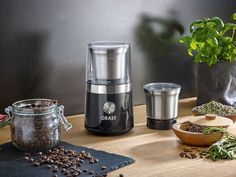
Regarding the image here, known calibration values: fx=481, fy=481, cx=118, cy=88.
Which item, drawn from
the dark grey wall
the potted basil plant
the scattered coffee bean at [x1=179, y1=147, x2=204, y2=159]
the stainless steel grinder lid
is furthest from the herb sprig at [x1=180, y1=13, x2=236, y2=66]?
the scattered coffee bean at [x1=179, y1=147, x2=204, y2=159]

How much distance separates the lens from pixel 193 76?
219 centimetres

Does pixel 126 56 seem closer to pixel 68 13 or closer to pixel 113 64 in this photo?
pixel 113 64

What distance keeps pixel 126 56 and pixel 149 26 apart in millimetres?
430

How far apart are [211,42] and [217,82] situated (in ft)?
0.57

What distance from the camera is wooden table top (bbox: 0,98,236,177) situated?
1.26 metres

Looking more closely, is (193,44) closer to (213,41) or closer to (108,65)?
(213,41)

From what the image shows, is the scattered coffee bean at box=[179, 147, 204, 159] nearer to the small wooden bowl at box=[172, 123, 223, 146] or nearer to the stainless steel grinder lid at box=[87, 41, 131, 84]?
the small wooden bowl at box=[172, 123, 223, 146]

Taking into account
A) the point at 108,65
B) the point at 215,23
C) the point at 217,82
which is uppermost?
the point at 215,23

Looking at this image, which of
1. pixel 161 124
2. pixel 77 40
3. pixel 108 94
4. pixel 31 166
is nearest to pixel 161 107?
pixel 161 124

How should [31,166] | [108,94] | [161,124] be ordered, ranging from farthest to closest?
[161,124] → [108,94] → [31,166]

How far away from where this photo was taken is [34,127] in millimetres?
1396

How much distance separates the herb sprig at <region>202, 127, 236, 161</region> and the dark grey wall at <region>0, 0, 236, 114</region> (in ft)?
2.00

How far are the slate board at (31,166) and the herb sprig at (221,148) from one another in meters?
0.24

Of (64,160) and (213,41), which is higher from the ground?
(213,41)
